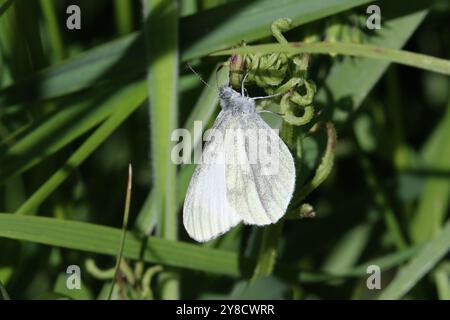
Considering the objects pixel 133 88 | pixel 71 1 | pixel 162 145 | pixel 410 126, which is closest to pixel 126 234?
pixel 162 145

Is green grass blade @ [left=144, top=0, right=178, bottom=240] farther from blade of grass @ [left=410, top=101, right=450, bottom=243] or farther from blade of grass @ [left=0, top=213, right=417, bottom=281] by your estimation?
blade of grass @ [left=410, top=101, right=450, bottom=243]

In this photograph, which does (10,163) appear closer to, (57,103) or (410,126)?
(57,103)

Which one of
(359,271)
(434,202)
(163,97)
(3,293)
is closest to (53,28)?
(163,97)

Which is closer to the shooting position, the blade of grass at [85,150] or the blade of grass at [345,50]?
the blade of grass at [345,50]

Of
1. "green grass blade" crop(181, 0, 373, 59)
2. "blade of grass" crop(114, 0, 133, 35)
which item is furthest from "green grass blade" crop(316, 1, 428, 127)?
"blade of grass" crop(114, 0, 133, 35)

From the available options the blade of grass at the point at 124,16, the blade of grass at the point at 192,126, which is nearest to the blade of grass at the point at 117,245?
the blade of grass at the point at 192,126

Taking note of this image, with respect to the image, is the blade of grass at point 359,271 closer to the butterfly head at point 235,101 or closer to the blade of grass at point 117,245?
the blade of grass at point 117,245
